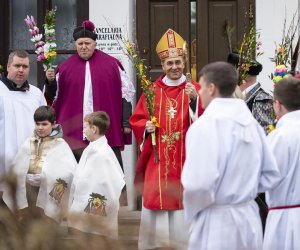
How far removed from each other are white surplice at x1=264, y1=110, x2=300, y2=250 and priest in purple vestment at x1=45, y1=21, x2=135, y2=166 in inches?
141

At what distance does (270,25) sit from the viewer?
10.8 m

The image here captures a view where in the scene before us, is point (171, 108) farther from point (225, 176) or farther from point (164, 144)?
point (225, 176)

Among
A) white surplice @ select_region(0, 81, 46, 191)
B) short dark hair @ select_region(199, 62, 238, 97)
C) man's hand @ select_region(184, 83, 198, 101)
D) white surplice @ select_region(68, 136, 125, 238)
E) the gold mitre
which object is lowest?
white surplice @ select_region(68, 136, 125, 238)

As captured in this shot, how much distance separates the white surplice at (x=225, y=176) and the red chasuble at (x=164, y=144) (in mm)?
2991

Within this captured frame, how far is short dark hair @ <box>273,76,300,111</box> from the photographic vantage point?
6586mm

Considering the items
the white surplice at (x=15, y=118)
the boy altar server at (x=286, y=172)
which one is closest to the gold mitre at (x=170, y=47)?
the white surplice at (x=15, y=118)

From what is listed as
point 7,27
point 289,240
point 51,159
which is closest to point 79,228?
point 289,240

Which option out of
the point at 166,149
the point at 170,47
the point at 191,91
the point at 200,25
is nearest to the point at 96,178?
the point at 166,149

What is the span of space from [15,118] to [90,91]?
1.06m

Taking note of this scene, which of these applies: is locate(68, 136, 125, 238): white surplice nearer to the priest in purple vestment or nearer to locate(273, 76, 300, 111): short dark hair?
the priest in purple vestment

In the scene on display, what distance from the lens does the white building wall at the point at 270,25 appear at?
10773 mm

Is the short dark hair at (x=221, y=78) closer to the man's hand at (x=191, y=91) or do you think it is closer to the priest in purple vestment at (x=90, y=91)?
the man's hand at (x=191, y=91)

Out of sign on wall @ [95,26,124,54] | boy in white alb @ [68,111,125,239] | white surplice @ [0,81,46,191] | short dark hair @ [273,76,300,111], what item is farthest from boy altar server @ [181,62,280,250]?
sign on wall @ [95,26,124,54]

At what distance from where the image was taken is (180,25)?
11188mm
